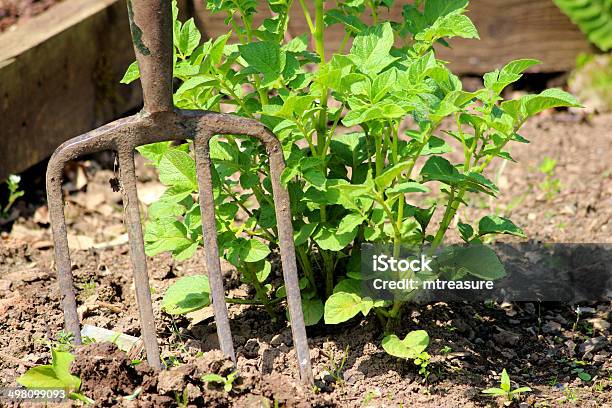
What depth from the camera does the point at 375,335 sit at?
267 centimetres

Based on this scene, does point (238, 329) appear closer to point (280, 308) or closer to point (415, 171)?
point (280, 308)

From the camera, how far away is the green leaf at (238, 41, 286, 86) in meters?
2.28

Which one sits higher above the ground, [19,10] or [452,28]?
[19,10]

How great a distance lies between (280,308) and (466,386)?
61cm

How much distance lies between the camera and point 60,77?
3.80 m

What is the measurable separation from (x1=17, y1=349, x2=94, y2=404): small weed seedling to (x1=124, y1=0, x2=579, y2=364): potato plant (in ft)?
1.25

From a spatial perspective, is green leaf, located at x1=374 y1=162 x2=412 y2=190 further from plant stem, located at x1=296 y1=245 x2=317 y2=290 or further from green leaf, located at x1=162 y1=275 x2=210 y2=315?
green leaf, located at x1=162 y1=275 x2=210 y2=315

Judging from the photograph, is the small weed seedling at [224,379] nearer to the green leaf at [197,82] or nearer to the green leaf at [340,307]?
the green leaf at [340,307]

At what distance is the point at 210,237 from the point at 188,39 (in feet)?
1.67

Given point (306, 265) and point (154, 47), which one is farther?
point (306, 265)

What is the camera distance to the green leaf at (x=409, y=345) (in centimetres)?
241

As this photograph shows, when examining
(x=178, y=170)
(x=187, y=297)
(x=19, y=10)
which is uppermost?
(x=19, y=10)

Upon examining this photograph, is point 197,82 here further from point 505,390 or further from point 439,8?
point 505,390

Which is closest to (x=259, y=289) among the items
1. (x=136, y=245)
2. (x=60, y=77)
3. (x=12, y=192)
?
(x=136, y=245)
